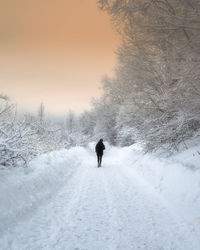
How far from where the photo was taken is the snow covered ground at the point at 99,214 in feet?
8.32

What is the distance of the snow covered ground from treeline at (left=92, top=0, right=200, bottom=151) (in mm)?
2096

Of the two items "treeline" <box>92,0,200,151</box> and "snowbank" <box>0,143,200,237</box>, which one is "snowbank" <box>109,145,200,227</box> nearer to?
"snowbank" <box>0,143,200,237</box>

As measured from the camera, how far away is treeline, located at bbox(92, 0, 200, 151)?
4082 millimetres

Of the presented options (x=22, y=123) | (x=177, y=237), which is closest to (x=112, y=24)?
(x=22, y=123)

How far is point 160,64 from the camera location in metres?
6.03

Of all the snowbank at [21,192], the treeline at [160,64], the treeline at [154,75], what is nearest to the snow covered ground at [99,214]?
the snowbank at [21,192]

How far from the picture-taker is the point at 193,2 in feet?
12.5

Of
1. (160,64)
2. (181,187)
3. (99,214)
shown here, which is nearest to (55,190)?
(99,214)

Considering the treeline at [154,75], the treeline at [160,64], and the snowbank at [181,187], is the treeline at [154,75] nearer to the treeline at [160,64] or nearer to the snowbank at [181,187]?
the treeline at [160,64]

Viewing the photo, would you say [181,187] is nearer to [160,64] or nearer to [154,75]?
[160,64]

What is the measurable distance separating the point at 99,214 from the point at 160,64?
5661 millimetres

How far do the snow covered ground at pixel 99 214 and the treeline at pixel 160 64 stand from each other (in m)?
2.10

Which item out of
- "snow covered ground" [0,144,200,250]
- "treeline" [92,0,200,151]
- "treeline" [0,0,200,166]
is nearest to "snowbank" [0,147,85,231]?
→ "snow covered ground" [0,144,200,250]

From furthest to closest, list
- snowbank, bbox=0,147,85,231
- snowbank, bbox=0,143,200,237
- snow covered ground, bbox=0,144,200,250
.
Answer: snowbank, bbox=0,143,200,237 < snowbank, bbox=0,147,85,231 < snow covered ground, bbox=0,144,200,250
